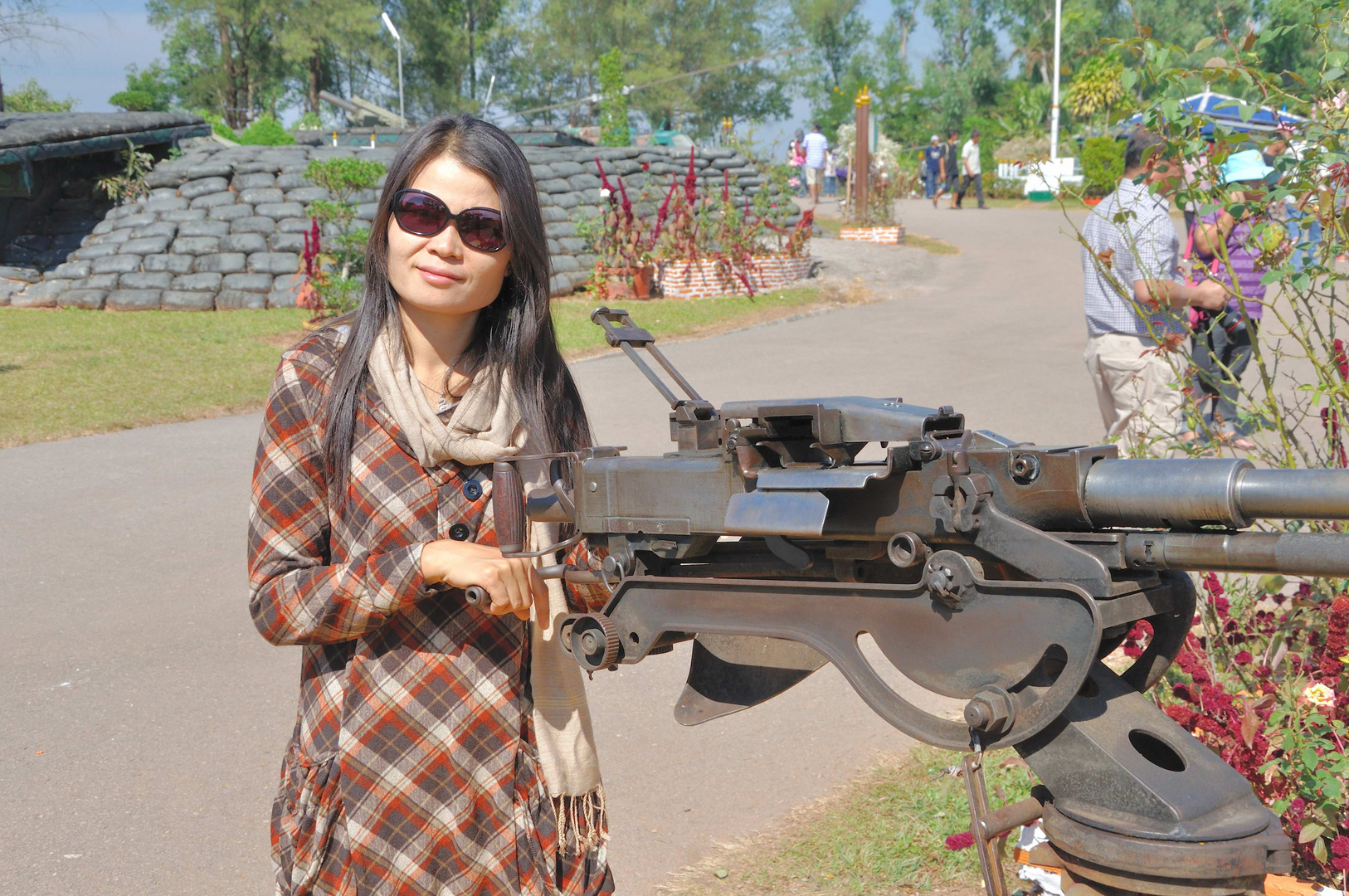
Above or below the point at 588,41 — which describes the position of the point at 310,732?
below

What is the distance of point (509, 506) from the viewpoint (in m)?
1.85

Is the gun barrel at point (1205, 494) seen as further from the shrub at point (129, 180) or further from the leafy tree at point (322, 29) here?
the leafy tree at point (322, 29)

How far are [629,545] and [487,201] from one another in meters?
0.79

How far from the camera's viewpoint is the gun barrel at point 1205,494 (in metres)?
1.17

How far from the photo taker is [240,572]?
6.04m

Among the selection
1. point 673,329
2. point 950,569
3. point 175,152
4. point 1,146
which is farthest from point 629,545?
point 175,152

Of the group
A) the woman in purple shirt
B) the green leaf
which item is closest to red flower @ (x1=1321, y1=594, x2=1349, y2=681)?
the green leaf

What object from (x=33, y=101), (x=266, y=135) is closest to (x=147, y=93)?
(x=33, y=101)

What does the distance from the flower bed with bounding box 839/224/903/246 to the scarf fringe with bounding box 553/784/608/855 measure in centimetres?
2043

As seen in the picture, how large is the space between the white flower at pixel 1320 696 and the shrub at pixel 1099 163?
83.7 ft

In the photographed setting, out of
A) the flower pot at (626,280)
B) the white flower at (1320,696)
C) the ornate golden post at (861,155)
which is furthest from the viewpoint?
the ornate golden post at (861,155)

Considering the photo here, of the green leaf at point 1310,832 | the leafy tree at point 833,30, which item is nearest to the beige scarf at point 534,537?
the green leaf at point 1310,832

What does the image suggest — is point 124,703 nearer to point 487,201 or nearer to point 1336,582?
point 487,201

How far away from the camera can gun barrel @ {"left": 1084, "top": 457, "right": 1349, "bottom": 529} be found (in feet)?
3.82
